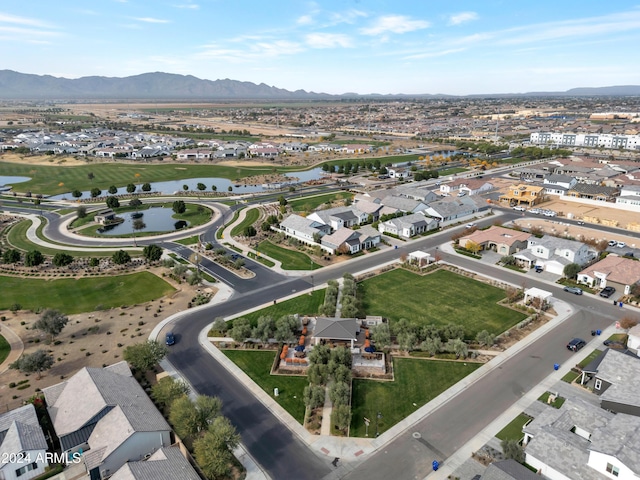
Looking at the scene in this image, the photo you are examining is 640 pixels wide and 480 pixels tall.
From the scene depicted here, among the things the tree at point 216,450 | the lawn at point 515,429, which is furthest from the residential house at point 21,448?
the lawn at point 515,429

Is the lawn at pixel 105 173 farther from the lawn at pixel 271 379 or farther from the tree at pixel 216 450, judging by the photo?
the tree at pixel 216 450

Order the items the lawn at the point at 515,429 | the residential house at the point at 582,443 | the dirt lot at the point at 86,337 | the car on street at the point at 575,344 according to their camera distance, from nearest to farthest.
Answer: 1. the residential house at the point at 582,443
2. the lawn at the point at 515,429
3. the dirt lot at the point at 86,337
4. the car on street at the point at 575,344

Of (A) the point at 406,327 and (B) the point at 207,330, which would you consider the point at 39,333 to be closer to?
(B) the point at 207,330

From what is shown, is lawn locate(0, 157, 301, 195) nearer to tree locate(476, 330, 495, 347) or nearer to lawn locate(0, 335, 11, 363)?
lawn locate(0, 335, 11, 363)

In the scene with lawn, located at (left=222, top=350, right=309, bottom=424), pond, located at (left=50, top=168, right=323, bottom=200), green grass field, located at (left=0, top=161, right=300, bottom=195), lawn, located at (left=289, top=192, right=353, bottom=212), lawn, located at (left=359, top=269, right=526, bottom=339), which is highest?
green grass field, located at (left=0, top=161, right=300, bottom=195)

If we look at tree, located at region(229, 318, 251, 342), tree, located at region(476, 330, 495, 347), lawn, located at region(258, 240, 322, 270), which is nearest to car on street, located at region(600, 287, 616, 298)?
tree, located at region(476, 330, 495, 347)

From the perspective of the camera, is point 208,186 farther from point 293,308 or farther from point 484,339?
point 484,339
